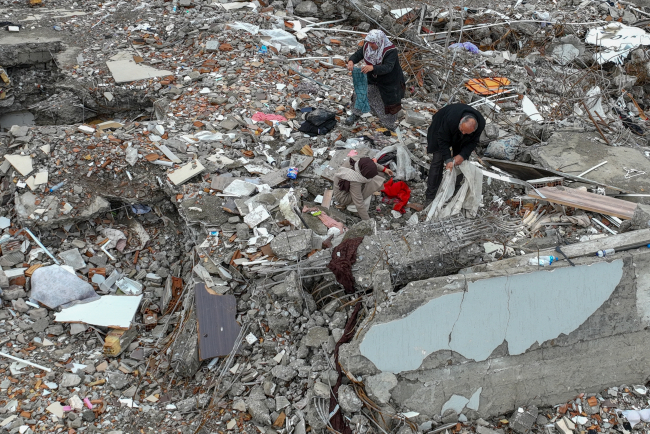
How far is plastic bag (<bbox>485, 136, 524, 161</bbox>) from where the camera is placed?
6688 mm

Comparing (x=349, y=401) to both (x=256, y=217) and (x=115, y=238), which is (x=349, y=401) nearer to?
(x=256, y=217)

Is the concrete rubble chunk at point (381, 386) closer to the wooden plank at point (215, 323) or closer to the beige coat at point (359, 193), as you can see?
the wooden plank at point (215, 323)

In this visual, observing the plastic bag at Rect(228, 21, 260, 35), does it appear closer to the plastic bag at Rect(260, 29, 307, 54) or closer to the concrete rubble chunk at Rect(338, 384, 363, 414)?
the plastic bag at Rect(260, 29, 307, 54)

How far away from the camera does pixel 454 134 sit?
18.1 ft

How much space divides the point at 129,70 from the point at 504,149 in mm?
5944

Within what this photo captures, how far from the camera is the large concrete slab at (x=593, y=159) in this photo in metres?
6.22

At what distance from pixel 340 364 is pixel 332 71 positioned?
5886mm

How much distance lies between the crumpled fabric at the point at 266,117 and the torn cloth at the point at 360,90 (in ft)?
3.56

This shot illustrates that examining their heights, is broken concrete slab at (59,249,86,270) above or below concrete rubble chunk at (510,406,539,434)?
below

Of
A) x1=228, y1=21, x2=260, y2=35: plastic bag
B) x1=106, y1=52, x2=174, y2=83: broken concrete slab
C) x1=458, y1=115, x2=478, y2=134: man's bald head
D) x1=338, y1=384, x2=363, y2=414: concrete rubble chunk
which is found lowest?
x1=338, y1=384, x2=363, y2=414: concrete rubble chunk

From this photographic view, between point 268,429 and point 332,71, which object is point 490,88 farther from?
point 268,429

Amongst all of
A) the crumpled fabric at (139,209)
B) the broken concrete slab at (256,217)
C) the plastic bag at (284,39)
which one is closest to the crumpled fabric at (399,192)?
the broken concrete slab at (256,217)

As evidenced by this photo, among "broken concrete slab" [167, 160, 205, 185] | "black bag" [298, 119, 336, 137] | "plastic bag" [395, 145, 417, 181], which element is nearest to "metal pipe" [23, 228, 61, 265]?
"broken concrete slab" [167, 160, 205, 185]

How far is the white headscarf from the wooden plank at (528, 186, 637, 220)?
258 cm
